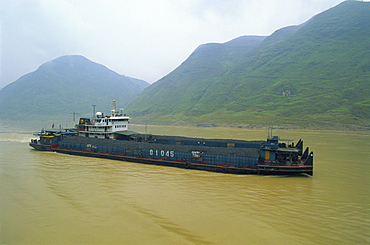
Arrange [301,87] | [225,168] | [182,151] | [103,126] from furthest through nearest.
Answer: [301,87], [103,126], [182,151], [225,168]

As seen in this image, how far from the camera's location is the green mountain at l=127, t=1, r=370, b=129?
110 metres

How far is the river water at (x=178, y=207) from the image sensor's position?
14023 millimetres

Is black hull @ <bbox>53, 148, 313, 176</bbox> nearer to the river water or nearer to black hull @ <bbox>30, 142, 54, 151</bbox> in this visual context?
the river water

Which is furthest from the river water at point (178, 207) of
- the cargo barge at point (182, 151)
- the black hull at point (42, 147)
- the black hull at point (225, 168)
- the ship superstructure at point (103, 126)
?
the ship superstructure at point (103, 126)

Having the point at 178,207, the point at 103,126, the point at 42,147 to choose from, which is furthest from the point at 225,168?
the point at 42,147

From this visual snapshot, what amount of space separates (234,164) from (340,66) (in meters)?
150

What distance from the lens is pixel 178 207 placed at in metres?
18.0

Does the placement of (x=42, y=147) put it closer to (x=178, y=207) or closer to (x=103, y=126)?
(x=103, y=126)

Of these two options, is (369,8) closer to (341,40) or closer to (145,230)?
(341,40)

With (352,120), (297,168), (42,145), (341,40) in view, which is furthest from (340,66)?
(42,145)

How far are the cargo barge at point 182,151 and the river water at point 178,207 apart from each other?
4.55 ft

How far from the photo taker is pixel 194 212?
17.2 m

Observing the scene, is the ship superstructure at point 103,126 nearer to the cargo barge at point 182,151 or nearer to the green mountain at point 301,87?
the cargo barge at point 182,151

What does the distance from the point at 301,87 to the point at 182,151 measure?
128 meters
